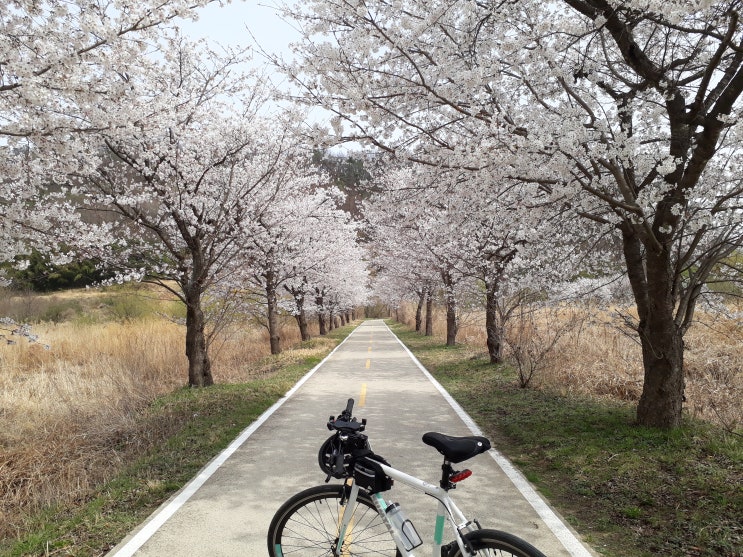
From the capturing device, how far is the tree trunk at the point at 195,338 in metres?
12.5

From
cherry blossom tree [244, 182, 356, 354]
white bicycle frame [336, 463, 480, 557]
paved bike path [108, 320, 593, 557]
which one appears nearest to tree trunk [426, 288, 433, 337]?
cherry blossom tree [244, 182, 356, 354]

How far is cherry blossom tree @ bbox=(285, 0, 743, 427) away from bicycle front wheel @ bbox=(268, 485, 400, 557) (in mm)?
4321

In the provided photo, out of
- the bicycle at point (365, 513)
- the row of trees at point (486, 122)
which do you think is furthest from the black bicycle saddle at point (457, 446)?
the row of trees at point (486, 122)

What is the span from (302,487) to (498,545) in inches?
132

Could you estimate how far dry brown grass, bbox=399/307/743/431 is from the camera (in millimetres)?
8812

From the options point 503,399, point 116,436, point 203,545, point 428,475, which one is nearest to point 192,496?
point 203,545

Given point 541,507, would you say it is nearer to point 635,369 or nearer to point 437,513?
point 437,513

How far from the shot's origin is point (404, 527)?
3010 mm

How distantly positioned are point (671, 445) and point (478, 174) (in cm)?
435

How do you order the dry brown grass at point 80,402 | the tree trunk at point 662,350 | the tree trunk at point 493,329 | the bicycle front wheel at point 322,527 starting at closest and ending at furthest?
1. the bicycle front wheel at point 322,527
2. the dry brown grass at point 80,402
3. the tree trunk at point 662,350
4. the tree trunk at point 493,329

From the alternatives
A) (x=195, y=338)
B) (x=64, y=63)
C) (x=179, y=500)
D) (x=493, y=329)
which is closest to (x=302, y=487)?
(x=179, y=500)

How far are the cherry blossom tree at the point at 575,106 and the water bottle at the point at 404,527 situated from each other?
170 inches

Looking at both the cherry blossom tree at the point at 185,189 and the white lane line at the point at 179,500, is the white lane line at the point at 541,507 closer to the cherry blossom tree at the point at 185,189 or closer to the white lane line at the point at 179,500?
the white lane line at the point at 179,500

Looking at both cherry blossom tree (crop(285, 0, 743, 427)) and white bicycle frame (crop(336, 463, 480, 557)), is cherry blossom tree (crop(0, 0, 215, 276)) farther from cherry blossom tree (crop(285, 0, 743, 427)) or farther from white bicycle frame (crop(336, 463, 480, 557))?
white bicycle frame (crop(336, 463, 480, 557))
